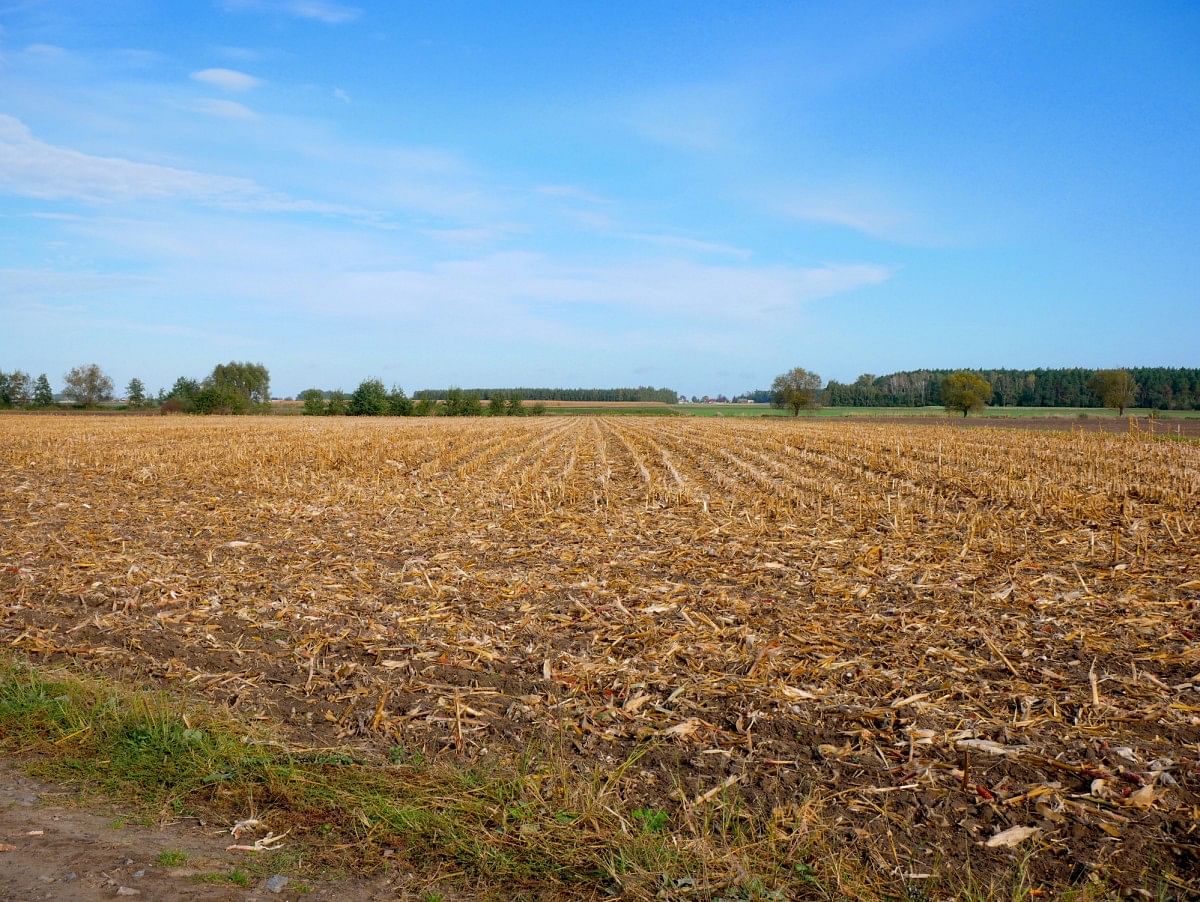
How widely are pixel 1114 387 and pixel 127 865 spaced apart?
379 ft

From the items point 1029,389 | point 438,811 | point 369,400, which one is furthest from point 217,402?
point 1029,389

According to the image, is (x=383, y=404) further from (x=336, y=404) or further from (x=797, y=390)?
(x=797, y=390)

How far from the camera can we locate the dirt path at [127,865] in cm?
380

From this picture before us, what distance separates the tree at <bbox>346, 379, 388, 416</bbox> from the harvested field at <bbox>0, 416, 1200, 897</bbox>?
98.8 m

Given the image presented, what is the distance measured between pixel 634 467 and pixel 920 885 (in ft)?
63.9

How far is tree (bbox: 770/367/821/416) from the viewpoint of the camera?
117 meters

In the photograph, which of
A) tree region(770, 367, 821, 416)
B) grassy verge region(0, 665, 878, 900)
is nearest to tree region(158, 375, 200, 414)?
tree region(770, 367, 821, 416)

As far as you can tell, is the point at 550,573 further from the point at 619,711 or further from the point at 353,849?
the point at 353,849

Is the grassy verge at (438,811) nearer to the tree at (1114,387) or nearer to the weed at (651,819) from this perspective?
the weed at (651,819)

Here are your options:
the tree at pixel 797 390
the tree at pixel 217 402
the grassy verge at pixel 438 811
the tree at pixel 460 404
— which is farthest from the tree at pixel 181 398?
the grassy verge at pixel 438 811

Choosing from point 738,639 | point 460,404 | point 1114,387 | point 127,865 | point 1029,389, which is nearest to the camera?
point 127,865

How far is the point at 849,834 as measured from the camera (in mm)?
4371

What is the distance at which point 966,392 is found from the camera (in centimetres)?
9944

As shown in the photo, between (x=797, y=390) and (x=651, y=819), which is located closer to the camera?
(x=651, y=819)
